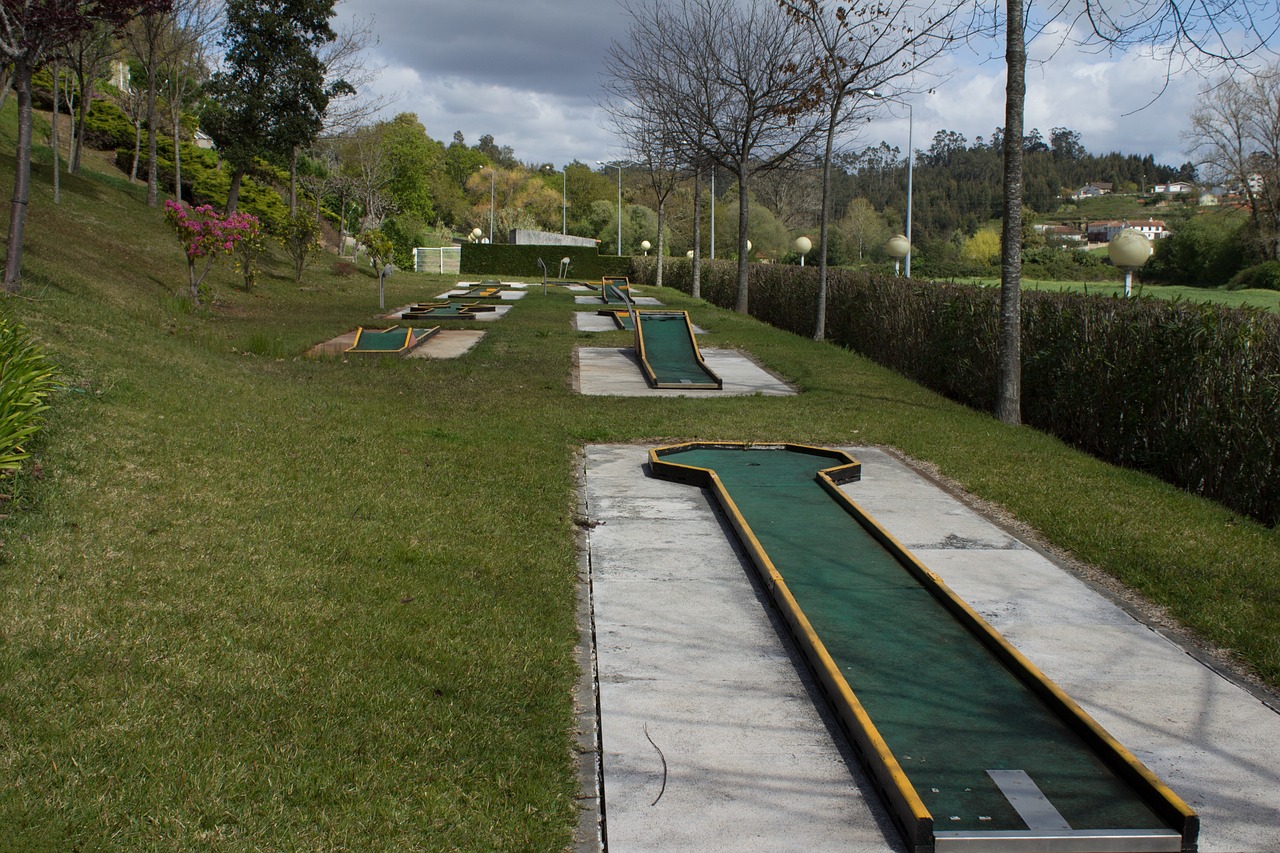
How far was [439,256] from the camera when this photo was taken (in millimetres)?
53031

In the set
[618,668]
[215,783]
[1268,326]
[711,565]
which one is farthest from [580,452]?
[215,783]

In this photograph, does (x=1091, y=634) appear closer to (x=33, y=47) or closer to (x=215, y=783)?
(x=215, y=783)

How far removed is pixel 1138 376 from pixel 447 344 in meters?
11.1

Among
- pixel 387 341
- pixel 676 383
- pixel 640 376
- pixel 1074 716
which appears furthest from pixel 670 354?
pixel 1074 716

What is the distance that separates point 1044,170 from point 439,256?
284ft

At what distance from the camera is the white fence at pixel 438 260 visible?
5212 centimetres

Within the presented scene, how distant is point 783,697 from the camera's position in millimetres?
4113

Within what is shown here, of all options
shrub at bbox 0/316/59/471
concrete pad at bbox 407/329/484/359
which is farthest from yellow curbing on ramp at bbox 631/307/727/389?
shrub at bbox 0/316/59/471

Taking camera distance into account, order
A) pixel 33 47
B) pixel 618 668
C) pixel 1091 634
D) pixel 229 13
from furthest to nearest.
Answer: pixel 229 13 → pixel 33 47 → pixel 1091 634 → pixel 618 668

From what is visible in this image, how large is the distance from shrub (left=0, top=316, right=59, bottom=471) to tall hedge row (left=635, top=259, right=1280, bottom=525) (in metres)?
7.67

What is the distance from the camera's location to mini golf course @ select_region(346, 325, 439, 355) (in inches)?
582

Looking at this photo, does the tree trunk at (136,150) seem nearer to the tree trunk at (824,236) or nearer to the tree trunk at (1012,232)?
the tree trunk at (824,236)

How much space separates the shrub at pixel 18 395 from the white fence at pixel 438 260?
46042mm

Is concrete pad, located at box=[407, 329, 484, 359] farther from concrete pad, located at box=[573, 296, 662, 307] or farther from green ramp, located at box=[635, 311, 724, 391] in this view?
concrete pad, located at box=[573, 296, 662, 307]
